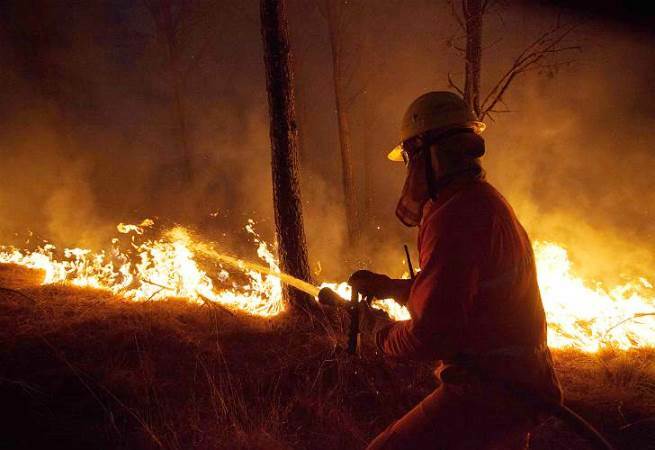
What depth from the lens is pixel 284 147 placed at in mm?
5625

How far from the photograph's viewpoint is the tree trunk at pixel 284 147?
5.42 m

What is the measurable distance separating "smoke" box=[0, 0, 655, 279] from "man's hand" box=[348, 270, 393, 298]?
9970 mm

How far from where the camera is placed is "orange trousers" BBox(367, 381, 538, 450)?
2.01 m

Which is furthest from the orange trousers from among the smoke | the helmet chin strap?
the smoke

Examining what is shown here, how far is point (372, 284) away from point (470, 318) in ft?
3.21

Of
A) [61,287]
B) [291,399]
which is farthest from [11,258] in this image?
[291,399]

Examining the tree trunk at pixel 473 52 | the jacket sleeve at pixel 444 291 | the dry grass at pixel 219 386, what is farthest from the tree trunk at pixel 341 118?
the jacket sleeve at pixel 444 291

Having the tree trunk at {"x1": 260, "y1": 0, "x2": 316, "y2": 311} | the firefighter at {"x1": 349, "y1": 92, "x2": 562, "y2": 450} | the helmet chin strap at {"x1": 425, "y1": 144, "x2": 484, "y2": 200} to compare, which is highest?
the tree trunk at {"x1": 260, "y1": 0, "x2": 316, "y2": 311}

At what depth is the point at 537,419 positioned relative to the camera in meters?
2.06

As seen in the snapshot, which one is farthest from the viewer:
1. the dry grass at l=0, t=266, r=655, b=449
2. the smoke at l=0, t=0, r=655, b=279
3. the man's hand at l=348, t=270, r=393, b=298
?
the smoke at l=0, t=0, r=655, b=279

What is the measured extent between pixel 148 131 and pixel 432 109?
910 inches

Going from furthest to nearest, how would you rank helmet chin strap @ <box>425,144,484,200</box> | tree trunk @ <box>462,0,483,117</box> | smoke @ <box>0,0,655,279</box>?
smoke @ <box>0,0,655,279</box> → tree trunk @ <box>462,0,483,117</box> → helmet chin strap @ <box>425,144,484,200</box>

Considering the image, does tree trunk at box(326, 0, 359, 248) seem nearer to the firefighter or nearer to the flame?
the flame

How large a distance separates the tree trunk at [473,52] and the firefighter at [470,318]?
4.62 m
